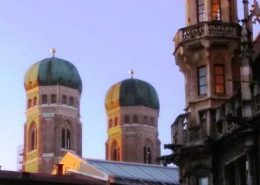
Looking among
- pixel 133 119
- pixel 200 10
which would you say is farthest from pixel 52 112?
pixel 200 10

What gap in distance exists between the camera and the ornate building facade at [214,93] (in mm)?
39812

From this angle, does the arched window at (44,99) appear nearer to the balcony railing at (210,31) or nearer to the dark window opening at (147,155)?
the dark window opening at (147,155)

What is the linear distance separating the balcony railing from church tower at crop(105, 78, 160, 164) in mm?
111661

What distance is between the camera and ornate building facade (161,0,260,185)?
1567 inches

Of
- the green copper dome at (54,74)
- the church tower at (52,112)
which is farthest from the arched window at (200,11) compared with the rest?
the green copper dome at (54,74)

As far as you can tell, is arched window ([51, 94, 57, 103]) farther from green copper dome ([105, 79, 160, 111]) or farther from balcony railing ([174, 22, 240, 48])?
balcony railing ([174, 22, 240, 48])

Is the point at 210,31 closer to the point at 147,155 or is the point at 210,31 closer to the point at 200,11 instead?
the point at 200,11

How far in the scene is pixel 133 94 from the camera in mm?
157125

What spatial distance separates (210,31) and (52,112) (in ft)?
346

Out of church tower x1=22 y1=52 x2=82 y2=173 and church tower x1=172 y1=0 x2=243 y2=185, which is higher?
church tower x1=22 y1=52 x2=82 y2=173

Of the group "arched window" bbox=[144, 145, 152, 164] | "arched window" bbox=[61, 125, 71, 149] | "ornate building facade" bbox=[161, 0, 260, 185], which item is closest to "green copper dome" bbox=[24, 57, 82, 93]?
"arched window" bbox=[61, 125, 71, 149]

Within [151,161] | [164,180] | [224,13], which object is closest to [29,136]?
[151,161]

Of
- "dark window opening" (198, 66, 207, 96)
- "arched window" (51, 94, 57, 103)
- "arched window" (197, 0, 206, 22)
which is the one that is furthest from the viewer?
"arched window" (51, 94, 57, 103)

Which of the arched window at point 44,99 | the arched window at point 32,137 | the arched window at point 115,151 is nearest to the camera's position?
the arched window at point 44,99
